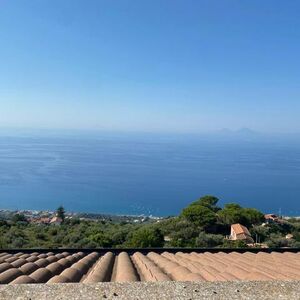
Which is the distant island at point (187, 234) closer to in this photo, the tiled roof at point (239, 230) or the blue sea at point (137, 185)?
the tiled roof at point (239, 230)

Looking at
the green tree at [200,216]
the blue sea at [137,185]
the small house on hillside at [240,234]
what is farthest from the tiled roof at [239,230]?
the blue sea at [137,185]

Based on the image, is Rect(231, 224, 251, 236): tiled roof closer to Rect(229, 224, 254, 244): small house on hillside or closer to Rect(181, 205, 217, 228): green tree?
Rect(229, 224, 254, 244): small house on hillside

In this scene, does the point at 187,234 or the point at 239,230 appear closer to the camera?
the point at 187,234

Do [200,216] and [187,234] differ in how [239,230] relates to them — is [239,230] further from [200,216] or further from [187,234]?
[187,234]

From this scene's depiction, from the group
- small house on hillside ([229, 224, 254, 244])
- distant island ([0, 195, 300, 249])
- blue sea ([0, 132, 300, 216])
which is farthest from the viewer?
blue sea ([0, 132, 300, 216])

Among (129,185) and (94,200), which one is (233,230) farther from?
(129,185)

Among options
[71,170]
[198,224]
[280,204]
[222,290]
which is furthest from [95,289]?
[71,170]

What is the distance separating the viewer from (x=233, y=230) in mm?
28125

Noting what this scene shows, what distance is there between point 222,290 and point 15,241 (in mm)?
21523

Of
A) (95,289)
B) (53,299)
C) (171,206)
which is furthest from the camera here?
(171,206)

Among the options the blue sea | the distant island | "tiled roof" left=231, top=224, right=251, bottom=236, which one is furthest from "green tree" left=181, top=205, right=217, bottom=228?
the blue sea

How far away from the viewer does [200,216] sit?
2906cm

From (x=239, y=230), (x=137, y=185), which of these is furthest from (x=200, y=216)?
(x=137, y=185)

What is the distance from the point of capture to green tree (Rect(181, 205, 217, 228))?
94.1 feet
